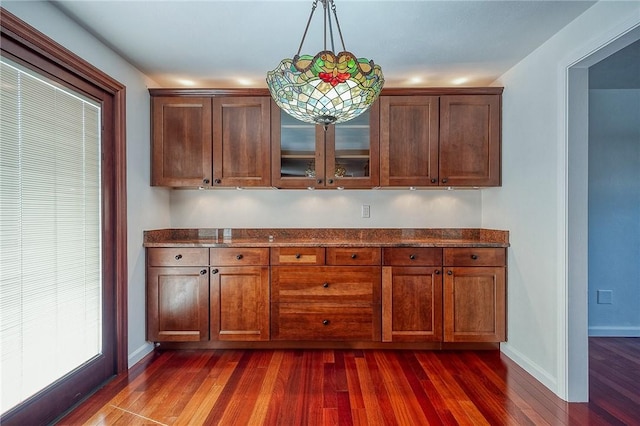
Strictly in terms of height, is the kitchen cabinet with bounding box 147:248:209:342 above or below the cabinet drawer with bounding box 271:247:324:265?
below

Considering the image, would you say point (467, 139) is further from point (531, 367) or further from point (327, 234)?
point (531, 367)

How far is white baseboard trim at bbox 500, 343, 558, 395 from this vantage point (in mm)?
2136

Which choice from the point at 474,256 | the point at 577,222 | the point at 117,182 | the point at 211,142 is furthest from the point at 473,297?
the point at 117,182

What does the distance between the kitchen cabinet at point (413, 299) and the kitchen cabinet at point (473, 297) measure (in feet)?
0.27

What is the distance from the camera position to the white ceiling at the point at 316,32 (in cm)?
185

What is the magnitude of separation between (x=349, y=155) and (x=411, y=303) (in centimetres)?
138

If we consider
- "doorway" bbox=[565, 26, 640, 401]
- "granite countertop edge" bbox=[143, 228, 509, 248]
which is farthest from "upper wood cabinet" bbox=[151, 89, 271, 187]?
"doorway" bbox=[565, 26, 640, 401]

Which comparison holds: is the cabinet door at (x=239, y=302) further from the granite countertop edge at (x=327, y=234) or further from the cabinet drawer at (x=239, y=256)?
the granite countertop edge at (x=327, y=234)

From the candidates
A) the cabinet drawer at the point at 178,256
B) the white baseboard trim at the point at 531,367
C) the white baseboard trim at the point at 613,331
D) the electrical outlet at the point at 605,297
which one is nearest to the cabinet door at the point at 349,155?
the cabinet drawer at the point at 178,256

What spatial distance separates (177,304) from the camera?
2.67 metres

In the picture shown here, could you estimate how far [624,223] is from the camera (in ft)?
9.77

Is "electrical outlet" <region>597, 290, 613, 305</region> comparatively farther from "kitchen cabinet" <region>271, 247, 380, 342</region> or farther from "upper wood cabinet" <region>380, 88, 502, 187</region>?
"kitchen cabinet" <region>271, 247, 380, 342</region>

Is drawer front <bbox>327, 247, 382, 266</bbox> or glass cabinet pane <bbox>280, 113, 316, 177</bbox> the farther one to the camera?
glass cabinet pane <bbox>280, 113, 316, 177</bbox>

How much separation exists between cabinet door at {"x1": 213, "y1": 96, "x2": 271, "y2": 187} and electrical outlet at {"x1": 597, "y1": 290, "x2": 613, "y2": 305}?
3.31 metres
